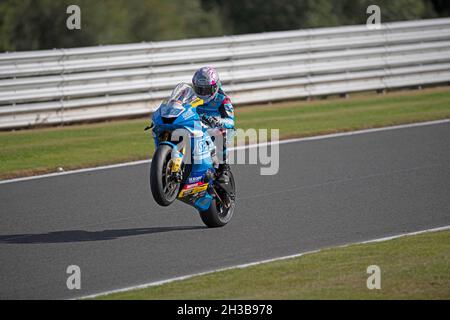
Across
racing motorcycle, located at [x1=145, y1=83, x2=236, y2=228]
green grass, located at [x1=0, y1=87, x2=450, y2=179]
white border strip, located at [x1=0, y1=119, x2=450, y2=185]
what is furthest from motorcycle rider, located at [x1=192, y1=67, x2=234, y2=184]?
green grass, located at [x1=0, y1=87, x2=450, y2=179]

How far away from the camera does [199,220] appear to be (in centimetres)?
995

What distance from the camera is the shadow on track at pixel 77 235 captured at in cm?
900

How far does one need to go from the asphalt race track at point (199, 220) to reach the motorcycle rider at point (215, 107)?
2.39 feet

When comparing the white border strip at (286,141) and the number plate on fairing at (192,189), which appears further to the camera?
the white border strip at (286,141)

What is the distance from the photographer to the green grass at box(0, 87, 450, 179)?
1361cm

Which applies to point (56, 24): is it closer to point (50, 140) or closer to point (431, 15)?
point (50, 140)

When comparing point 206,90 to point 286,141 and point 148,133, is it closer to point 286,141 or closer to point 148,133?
point 286,141

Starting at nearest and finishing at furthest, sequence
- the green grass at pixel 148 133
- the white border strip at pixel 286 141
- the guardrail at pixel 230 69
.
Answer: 1. the white border strip at pixel 286 141
2. the green grass at pixel 148 133
3. the guardrail at pixel 230 69

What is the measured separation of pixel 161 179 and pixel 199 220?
5.09ft

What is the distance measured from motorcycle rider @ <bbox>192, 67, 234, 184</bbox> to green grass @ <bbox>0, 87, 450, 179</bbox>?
13.4 ft

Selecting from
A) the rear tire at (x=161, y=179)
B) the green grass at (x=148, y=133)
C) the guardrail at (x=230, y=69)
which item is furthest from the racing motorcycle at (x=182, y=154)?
the guardrail at (x=230, y=69)

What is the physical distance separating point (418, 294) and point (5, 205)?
5599mm

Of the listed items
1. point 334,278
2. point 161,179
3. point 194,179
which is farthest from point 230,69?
point 334,278

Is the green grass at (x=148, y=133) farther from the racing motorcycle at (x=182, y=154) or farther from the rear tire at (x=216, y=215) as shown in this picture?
the racing motorcycle at (x=182, y=154)
